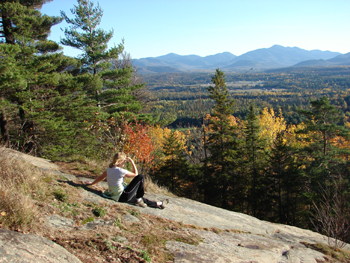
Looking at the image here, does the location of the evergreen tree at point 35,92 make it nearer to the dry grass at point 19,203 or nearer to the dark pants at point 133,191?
the dry grass at point 19,203

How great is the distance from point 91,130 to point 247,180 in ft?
52.8

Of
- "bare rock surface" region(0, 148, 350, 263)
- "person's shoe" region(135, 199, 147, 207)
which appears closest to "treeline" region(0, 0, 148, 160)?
"bare rock surface" region(0, 148, 350, 263)

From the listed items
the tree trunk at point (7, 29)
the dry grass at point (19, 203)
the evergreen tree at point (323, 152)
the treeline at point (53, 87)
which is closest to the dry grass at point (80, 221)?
the dry grass at point (19, 203)

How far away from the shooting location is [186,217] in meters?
7.34

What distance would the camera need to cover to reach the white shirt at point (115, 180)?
6.75m

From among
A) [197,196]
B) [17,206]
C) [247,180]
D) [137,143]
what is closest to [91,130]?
[137,143]

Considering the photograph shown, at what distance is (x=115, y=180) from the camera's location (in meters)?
6.81

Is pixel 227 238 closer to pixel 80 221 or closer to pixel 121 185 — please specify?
pixel 121 185

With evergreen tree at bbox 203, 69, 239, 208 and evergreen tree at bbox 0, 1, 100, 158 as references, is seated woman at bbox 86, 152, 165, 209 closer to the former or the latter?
evergreen tree at bbox 0, 1, 100, 158

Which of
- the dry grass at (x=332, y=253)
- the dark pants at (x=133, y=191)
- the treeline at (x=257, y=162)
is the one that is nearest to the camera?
the dry grass at (x=332, y=253)

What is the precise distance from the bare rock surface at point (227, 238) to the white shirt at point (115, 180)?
0.79 feet

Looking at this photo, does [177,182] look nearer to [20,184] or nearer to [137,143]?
[137,143]

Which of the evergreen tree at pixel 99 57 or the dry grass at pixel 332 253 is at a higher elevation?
the evergreen tree at pixel 99 57

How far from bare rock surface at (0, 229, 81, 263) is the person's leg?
2.78 meters
